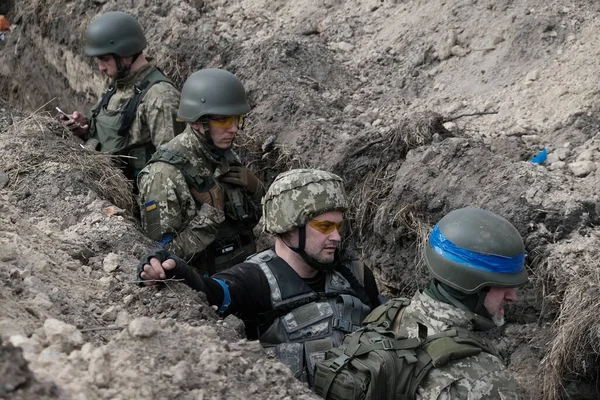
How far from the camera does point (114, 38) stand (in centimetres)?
788

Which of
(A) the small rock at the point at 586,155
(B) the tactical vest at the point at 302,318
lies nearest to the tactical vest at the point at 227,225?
(B) the tactical vest at the point at 302,318

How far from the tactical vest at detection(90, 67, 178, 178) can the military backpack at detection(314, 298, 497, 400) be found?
13.9 feet

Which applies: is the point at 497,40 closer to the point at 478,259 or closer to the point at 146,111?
the point at 146,111

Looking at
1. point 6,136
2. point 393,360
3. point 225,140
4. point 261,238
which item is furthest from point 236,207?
point 393,360

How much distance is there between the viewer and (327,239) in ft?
16.4

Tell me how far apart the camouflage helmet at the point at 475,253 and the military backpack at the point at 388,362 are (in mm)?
285

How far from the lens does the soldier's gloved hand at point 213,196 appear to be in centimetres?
633

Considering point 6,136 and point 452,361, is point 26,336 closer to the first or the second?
point 452,361

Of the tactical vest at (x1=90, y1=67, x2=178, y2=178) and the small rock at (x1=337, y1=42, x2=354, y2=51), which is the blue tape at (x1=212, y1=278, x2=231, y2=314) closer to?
the tactical vest at (x1=90, y1=67, x2=178, y2=178)

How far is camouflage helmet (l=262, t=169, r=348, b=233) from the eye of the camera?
498cm

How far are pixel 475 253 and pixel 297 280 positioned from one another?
48.0 inches

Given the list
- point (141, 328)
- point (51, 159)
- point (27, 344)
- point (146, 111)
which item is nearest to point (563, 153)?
point (146, 111)

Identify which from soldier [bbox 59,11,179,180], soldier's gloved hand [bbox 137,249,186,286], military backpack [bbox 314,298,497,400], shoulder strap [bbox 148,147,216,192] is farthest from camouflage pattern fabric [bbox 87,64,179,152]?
military backpack [bbox 314,298,497,400]

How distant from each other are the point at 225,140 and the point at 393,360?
320cm
